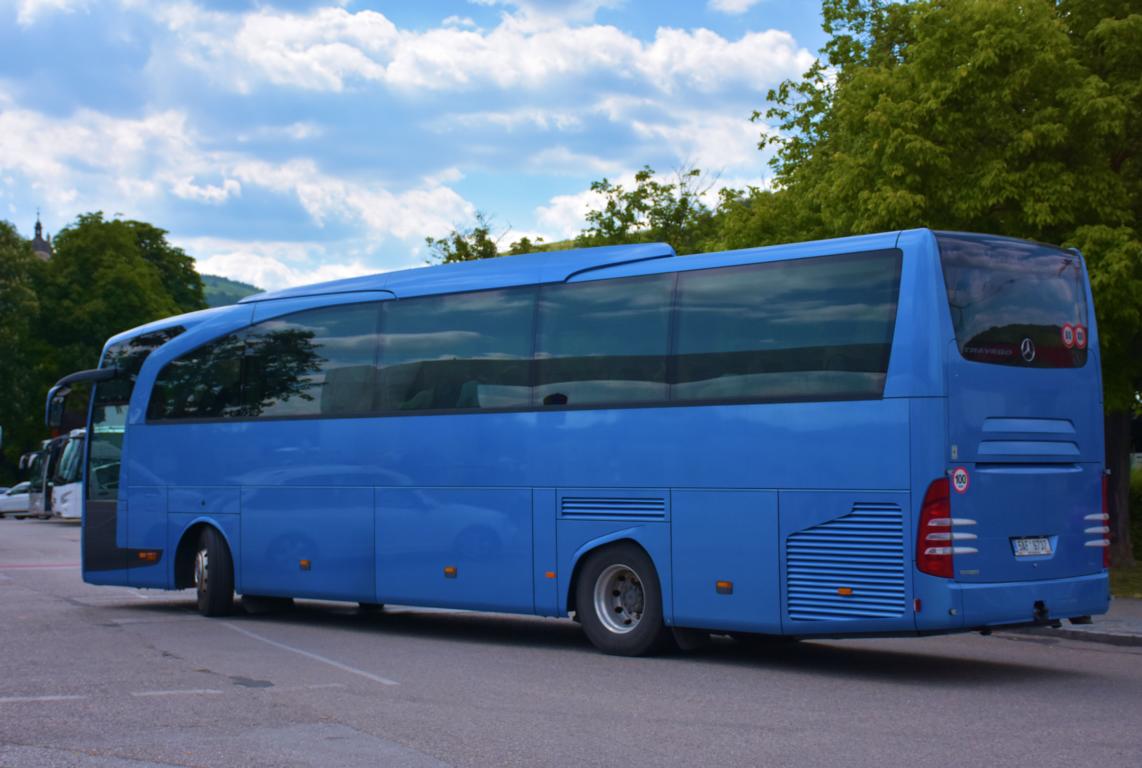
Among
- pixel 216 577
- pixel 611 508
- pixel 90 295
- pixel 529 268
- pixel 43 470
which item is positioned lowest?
pixel 216 577

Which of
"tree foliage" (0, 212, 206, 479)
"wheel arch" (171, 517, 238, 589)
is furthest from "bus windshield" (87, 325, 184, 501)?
"tree foliage" (0, 212, 206, 479)

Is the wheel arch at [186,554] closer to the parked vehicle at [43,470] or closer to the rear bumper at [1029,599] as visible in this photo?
the rear bumper at [1029,599]

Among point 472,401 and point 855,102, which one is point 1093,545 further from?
point 855,102

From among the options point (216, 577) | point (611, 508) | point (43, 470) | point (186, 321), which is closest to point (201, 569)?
point (216, 577)

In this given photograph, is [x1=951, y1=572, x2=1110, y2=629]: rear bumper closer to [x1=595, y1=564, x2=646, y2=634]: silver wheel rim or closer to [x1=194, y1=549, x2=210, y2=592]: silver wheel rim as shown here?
[x1=595, y1=564, x2=646, y2=634]: silver wheel rim

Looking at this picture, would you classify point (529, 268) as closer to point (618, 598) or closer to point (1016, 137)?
point (618, 598)

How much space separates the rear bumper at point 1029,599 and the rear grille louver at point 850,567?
0.54 metres

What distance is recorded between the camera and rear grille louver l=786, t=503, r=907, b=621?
38.5ft

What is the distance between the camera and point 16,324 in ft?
233

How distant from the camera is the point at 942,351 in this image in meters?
11.6

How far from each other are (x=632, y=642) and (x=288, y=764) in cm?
599

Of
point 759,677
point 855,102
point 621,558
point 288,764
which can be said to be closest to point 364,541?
point 621,558

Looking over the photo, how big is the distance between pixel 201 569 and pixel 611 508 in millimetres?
6961

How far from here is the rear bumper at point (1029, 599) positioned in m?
11.6
